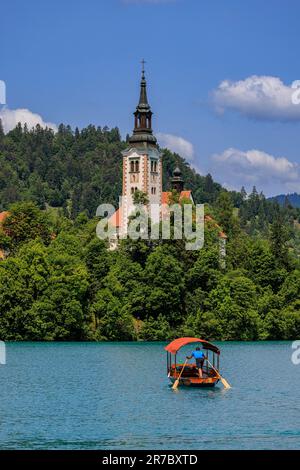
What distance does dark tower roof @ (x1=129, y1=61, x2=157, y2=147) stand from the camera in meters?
162

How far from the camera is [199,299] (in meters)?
128

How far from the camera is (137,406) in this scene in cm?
5931

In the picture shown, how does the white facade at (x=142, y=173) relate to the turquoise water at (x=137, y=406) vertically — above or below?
above

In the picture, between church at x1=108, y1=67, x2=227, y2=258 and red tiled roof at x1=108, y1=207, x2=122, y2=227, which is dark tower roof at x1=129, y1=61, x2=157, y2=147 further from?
red tiled roof at x1=108, y1=207, x2=122, y2=227

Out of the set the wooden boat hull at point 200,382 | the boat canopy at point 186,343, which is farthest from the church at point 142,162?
the wooden boat hull at point 200,382

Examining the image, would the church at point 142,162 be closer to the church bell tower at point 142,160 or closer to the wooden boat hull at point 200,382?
the church bell tower at point 142,160

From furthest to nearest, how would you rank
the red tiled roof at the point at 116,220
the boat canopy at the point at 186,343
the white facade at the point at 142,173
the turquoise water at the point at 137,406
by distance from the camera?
1. the white facade at the point at 142,173
2. the red tiled roof at the point at 116,220
3. the boat canopy at the point at 186,343
4. the turquoise water at the point at 137,406

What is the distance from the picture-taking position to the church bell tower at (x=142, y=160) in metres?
163

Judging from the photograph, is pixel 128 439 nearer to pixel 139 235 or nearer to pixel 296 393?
pixel 296 393

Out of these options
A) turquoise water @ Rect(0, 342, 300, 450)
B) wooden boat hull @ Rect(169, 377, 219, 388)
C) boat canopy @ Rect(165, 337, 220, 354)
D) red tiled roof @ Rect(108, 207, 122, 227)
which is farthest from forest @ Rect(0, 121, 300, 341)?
wooden boat hull @ Rect(169, 377, 219, 388)

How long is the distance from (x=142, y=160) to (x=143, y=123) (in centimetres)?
631

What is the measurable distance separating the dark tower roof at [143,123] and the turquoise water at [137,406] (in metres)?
73.0

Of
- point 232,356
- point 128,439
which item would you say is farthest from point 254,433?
point 232,356
